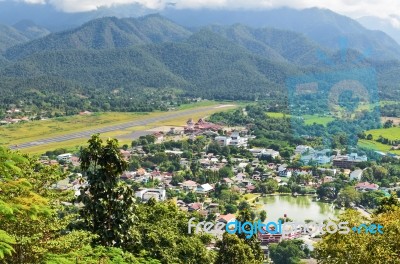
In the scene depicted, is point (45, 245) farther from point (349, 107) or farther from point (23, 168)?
point (349, 107)

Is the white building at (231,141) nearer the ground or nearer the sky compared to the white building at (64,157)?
nearer the ground

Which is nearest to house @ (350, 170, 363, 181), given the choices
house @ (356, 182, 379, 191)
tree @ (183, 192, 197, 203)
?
house @ (356, 182, 379, 191)

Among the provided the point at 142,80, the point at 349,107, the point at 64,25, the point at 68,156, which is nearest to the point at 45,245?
the point at 349,107

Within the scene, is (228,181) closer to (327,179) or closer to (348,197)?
(327,179)

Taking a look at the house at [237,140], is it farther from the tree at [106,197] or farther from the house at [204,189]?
the tree at [106,197]

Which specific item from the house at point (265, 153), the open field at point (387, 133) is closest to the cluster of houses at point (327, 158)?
the house at point (265, 153)
